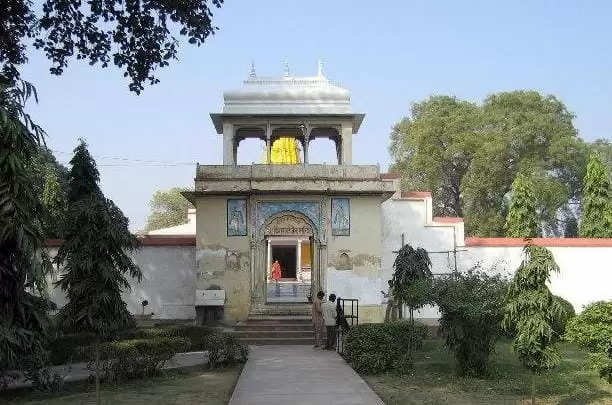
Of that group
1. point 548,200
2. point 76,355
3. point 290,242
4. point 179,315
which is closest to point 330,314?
point 179,315

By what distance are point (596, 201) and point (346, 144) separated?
1936 cm

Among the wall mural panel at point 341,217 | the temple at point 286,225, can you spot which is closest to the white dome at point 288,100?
the temple at point 286,225

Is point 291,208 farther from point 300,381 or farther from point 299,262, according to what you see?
point 299,262

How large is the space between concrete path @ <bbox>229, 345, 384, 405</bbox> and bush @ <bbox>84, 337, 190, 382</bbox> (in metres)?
1.61

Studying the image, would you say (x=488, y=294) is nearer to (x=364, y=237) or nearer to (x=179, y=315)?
(x=364, y=237)

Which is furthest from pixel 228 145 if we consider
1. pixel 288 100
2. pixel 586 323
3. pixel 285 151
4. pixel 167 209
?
pixel 167 209

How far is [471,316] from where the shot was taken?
1163cm

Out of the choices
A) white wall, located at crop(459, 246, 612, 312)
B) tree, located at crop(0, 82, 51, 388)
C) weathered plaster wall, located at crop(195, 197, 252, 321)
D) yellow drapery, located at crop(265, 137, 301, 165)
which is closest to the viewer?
tree, located at crop(0, 82, 51, 388)

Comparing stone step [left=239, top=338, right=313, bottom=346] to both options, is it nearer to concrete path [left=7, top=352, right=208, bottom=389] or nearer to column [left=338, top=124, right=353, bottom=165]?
concrete path [left=7, top=352, right=208, bottom=389]

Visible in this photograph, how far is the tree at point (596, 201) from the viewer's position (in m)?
34.6

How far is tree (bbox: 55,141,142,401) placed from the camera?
14.2 meters

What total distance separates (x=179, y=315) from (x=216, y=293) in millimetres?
2618

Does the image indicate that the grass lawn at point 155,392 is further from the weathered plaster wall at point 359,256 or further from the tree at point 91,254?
the weathered plaster wall at point 359,256

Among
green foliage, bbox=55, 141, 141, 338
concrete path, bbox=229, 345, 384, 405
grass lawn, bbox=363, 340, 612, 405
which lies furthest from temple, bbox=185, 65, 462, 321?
grass lawn, bbox=363, 340, 612, 405
